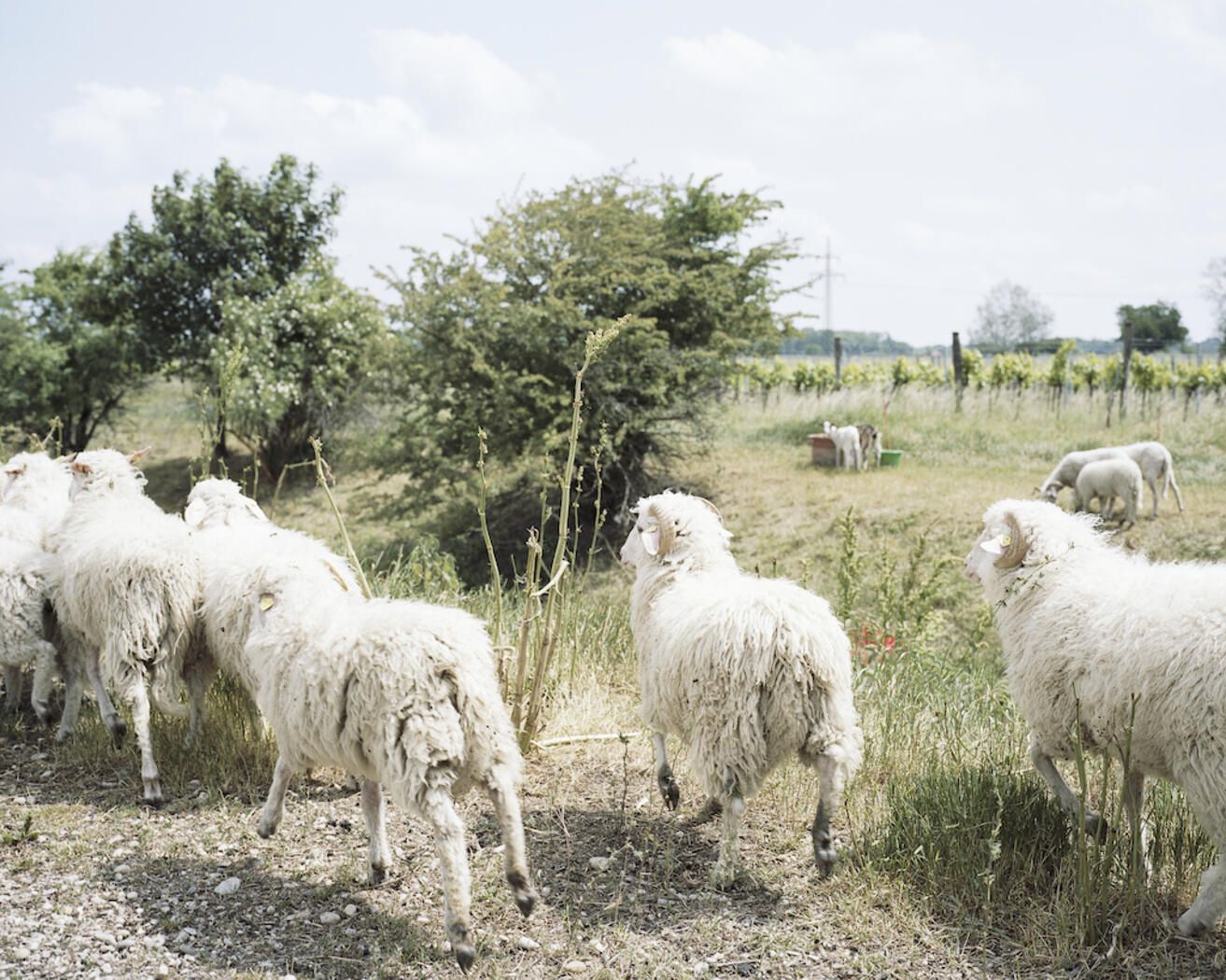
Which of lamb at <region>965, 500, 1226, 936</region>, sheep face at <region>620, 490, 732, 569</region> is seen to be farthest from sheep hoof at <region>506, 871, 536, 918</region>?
lamb at <region>965, 500, 1226, 936</region>

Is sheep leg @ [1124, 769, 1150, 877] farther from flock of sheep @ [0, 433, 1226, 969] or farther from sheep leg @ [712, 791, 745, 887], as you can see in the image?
sheep leg @ [712, 791, 745, 887]

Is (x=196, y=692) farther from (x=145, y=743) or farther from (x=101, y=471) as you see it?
(x=101, y=471)

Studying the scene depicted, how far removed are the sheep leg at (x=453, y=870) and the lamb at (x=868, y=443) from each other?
15.9 metres

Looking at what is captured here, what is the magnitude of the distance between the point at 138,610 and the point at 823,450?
15432 mm

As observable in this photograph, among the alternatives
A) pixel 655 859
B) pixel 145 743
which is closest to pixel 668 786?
pixel 655 859

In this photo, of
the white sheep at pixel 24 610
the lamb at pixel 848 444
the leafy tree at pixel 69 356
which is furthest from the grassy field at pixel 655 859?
the leafy tree at pixel 69 356

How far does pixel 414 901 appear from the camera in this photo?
11.7ft

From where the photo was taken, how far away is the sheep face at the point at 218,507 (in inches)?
205

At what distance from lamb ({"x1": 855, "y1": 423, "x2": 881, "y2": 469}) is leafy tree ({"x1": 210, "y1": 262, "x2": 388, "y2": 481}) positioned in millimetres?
10408

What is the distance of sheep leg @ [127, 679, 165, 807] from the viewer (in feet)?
14.5

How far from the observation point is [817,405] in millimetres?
23781

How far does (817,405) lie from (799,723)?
21.0 metres

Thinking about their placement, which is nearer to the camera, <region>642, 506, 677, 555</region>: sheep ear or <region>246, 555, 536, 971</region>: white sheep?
<region>246, 555, 536, 971</region>: white sheep

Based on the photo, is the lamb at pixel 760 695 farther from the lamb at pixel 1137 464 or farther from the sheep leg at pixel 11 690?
the lamb at pixel 1137 464
